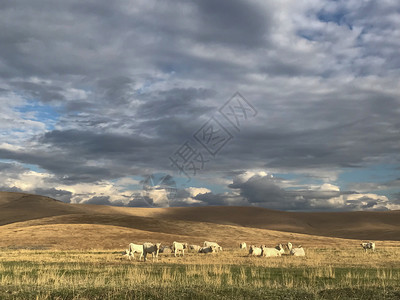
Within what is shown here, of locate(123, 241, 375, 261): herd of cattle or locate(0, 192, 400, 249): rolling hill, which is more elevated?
locate(0, 192, 400, 249): rolling hill

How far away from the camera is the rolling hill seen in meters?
57.7

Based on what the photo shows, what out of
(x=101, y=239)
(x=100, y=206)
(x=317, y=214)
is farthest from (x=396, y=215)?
(x=101, y=239)

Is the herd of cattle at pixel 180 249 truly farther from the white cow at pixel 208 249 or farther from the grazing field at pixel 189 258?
the grazing field at pixel 189 258

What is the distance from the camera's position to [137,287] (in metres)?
14.3

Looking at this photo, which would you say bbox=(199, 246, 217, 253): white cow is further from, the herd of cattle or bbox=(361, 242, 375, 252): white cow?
bbox=(361, 242, 375, 252): white cow

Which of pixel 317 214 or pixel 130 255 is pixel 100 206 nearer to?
pixel 317 214

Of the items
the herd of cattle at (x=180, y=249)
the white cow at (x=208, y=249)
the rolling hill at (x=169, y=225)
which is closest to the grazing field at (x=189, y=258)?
the rolling hill at (x=169, y=225)

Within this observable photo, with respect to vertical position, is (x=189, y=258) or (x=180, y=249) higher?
(x=180, y=249)

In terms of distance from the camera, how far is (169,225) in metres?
84.5

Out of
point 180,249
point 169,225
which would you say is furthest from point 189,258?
point 169,225

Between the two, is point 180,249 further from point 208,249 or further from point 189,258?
point 189,258

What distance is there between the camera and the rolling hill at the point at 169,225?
57688mm

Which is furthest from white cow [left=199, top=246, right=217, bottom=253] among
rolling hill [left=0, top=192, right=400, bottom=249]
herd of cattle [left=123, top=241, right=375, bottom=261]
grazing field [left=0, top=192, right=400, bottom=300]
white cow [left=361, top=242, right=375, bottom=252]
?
white cow [left=361, top=242, right=375, bottom=252]

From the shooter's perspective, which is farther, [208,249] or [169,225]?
[169,225]
